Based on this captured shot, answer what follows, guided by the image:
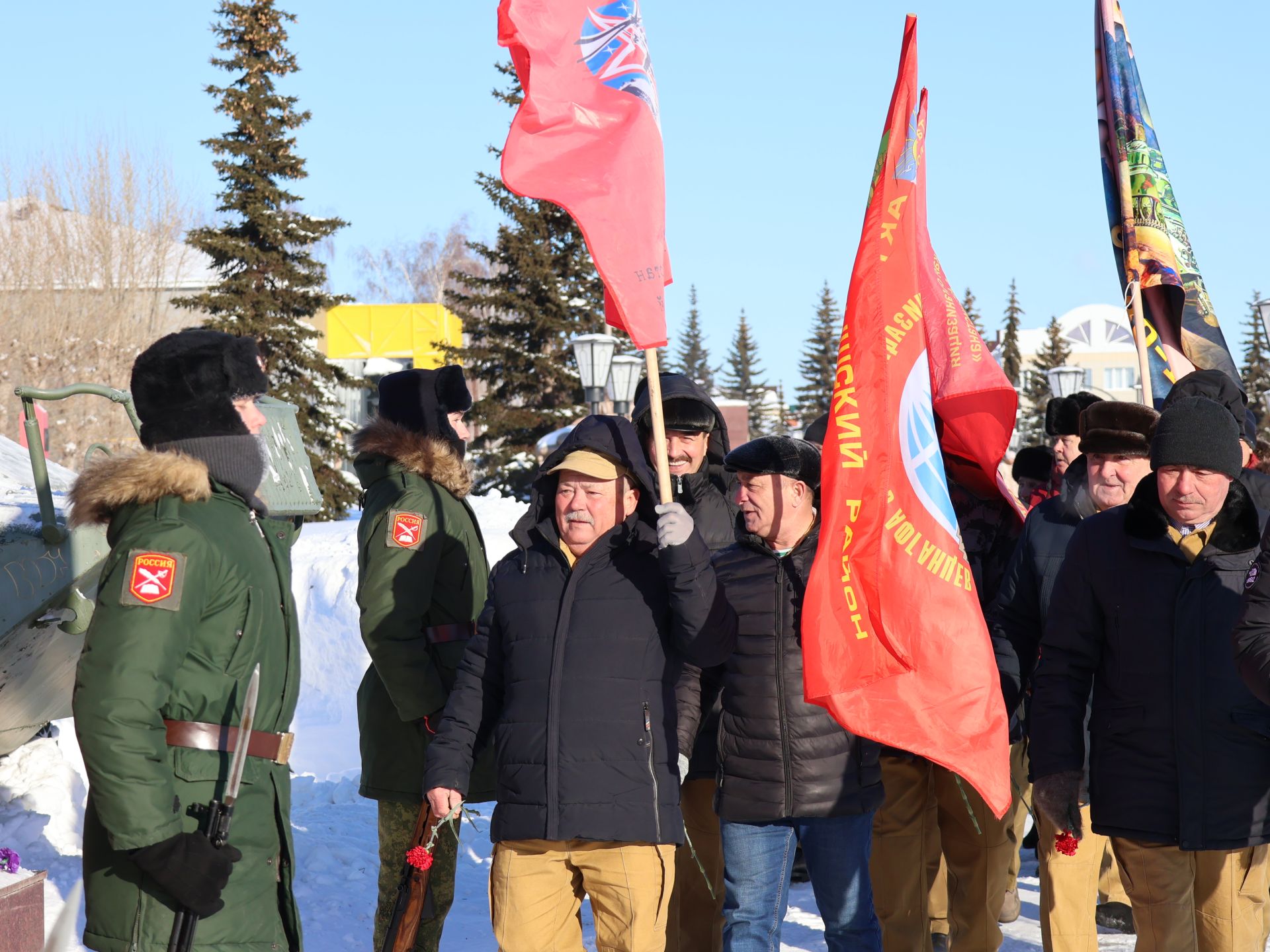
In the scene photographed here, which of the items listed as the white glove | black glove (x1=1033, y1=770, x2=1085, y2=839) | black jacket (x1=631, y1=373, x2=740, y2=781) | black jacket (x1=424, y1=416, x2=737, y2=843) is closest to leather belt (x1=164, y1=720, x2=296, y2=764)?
black jacket (x1=424, y1=416, x2=737, y2=843)

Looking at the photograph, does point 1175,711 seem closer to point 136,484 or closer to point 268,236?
point 136,484

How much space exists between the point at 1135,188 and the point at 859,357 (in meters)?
2.34

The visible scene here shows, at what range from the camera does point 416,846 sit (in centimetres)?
402

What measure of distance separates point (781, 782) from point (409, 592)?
1.44m

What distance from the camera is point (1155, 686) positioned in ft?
13.1

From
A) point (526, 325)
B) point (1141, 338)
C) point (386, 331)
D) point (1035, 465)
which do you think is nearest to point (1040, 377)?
point (386, 331)

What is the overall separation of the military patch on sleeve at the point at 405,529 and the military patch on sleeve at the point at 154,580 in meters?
1.61

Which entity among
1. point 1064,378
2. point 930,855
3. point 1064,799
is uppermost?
point 1064,378

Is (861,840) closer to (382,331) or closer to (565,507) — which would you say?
(565,507)

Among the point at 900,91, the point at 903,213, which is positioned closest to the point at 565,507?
the point at 903,213

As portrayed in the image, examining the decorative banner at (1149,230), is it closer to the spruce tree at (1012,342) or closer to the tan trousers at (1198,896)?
the tan trousers at (1198,896)

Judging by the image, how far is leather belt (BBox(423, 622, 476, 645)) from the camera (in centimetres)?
485

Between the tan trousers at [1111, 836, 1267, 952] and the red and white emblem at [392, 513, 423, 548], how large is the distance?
8.18 ft

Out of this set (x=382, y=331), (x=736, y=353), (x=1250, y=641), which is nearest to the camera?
(x=1250, y=641)
